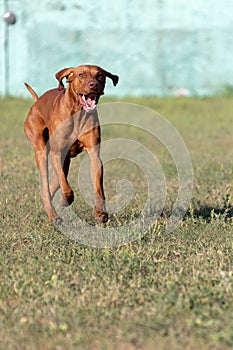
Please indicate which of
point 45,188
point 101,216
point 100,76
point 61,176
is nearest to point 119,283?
point 101,216

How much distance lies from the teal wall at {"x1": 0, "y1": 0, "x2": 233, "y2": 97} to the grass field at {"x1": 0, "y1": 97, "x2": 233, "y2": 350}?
429 inches

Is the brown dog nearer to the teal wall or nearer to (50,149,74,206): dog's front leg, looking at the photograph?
(50,149,74,206): dog's front leg

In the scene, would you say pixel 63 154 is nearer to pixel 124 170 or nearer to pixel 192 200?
pixel 192 200

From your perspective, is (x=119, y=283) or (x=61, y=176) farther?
(x=61, y=176)

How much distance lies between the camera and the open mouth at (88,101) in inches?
256

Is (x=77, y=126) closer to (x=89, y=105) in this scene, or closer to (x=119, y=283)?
(x=89, y=105)

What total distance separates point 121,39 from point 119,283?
14461 millimetres

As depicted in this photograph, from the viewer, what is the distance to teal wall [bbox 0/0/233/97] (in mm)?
18750

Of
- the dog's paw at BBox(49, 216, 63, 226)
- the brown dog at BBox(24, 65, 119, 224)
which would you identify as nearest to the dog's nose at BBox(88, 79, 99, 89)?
the brown dog at BBox(24, 65, 119, 224)

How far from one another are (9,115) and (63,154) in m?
9.89

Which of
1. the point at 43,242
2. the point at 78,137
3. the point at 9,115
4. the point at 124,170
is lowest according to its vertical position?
the point at 9,115

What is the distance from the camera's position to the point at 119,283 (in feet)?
16.3

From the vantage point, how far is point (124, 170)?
10453 mm

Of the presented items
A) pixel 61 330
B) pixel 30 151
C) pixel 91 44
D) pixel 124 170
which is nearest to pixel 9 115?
pixel 91 44
